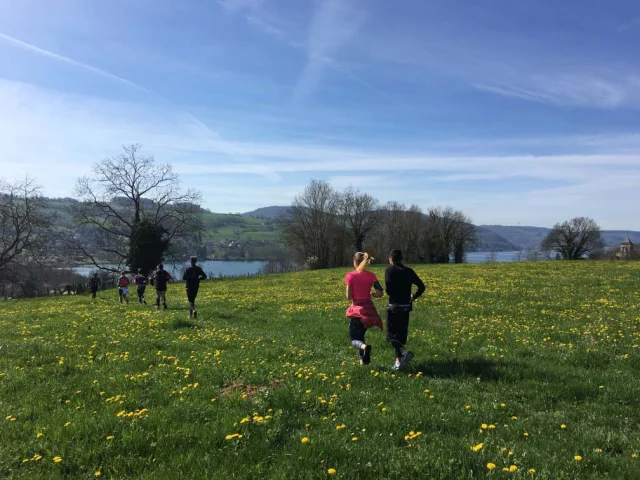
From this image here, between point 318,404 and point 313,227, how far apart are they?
79.2 m

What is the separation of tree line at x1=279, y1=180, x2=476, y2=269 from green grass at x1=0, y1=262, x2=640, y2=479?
71.6m

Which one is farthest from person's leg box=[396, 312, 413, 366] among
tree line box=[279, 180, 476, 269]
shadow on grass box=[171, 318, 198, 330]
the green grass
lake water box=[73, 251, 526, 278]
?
tree line box=[279, 180, 476, 269]

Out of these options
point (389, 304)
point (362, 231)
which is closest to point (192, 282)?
point (389, 304)

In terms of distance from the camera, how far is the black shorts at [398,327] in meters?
9.35

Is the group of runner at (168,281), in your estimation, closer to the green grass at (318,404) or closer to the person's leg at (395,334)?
the green grass at (318,404)

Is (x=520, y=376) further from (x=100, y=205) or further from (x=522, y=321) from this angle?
(x=100, y=205)

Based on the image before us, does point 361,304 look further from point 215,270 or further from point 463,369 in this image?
point 215,270

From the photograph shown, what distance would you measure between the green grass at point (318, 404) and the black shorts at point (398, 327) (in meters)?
0.68

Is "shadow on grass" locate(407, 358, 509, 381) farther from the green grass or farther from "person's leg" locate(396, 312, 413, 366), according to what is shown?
"person's leg" locate(396, 312, 413, 366)

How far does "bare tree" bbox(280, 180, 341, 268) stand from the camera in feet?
281

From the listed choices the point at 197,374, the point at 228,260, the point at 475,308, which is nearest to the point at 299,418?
the point at 197,374

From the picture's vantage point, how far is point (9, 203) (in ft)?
178

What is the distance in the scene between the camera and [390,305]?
954cm

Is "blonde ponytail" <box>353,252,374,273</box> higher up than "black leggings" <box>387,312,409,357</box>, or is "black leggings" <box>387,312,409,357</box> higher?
"blonde ponytail" <box>353,252,374,273</box>
